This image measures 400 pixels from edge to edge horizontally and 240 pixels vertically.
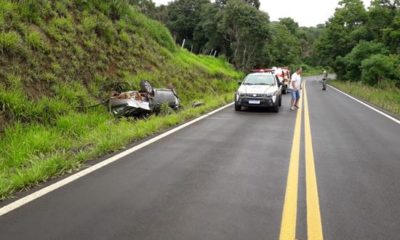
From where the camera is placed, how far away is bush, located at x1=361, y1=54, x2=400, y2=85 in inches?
1618

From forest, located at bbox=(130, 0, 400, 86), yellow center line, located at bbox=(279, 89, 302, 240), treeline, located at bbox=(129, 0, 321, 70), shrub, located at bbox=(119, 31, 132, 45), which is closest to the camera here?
yellow center line, located at bbox=(279, 89, 302, 240)

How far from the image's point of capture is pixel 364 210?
5.09 meters

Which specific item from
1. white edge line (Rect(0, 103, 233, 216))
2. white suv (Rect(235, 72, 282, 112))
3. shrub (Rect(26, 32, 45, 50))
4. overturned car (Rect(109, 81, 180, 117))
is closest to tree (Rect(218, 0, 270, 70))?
white suv (Rect(235, 72, 282, 112))

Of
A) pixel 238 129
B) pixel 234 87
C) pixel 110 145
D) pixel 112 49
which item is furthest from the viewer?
pixel 234 87

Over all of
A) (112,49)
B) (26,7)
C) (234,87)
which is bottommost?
(234,87)

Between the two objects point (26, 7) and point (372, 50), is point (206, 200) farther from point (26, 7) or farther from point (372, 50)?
point (372, 50)

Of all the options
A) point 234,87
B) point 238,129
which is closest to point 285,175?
point 238,129

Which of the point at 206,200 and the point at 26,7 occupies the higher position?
the point at 26,7

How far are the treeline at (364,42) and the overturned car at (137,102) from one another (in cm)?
3211

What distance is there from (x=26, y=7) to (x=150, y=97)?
15.7 ft

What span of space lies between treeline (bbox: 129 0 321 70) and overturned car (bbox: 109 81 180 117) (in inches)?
1000

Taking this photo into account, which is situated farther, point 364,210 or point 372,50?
point 372,50

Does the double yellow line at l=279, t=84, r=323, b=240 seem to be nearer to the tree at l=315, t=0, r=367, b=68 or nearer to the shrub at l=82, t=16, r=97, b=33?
the shrub at l=82, t=16, r=97, b=33

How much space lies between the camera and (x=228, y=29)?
1900 inches
